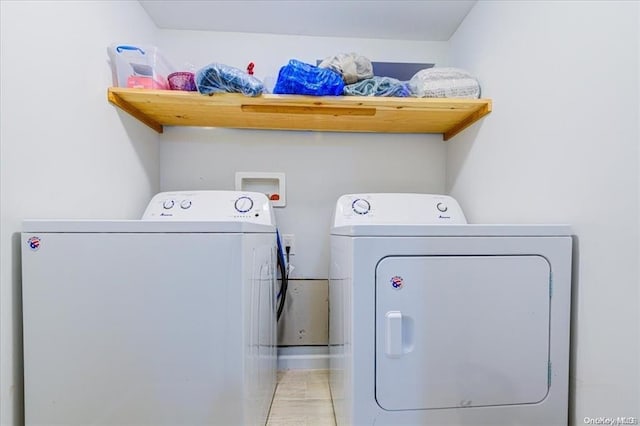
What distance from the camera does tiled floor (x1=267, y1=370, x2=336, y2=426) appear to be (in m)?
1.23

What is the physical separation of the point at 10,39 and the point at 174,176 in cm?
96

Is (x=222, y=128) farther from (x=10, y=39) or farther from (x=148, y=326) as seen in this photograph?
(x=148, y=326)

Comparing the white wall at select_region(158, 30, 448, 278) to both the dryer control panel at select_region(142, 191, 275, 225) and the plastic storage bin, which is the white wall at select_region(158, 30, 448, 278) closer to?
the dryer control panel at select_region(142, 191, 275, 225)

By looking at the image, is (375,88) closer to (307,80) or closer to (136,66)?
(307,80)

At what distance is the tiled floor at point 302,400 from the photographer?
1230 millimetres

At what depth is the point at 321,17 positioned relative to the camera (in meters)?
1.58

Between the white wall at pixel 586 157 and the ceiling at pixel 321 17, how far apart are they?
1.43 feet

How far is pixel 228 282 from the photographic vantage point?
856 millimetres

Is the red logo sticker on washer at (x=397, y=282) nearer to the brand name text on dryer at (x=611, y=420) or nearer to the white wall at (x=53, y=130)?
the brand name text on dryer at (x=611, y=420)

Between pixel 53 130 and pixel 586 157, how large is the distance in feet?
5.56

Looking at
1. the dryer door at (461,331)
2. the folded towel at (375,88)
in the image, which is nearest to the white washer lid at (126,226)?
the dryer door at (461,331)

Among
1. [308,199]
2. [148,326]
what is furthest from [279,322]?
[148,326]

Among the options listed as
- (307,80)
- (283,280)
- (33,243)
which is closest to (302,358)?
(283,280)

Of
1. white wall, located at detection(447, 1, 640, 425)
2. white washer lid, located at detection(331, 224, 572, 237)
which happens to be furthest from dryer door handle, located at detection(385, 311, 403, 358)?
white wall, located at detection(447, 1, 640, 425)
